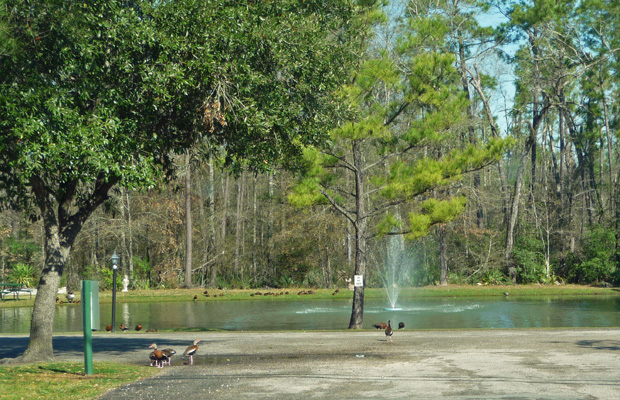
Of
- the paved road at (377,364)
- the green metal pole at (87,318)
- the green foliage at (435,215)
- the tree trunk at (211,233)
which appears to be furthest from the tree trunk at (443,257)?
the green metal pole at (87,318)

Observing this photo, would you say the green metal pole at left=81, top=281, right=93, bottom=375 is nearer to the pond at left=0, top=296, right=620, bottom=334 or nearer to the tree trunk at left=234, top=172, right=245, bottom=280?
the pond at left=0, top=296, right=620, bottom=334

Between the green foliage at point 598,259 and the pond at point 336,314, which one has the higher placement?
the green foliage at point 598,259

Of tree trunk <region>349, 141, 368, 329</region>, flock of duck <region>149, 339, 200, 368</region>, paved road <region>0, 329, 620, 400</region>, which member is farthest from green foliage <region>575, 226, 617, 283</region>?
flock of duck <region>149, 339, 200, 368</region>

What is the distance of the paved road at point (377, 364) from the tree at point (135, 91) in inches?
139

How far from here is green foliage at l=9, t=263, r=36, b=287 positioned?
47.2 meters

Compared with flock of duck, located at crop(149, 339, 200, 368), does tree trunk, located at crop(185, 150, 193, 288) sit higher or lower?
higher

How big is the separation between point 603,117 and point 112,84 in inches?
1919

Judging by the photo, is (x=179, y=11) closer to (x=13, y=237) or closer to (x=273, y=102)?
(x=273, y=102)

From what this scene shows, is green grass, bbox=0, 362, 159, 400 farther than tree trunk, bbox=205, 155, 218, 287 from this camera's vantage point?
No

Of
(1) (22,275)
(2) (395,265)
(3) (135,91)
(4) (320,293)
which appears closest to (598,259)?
(2) (395,265)

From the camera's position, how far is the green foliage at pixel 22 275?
47.2 m

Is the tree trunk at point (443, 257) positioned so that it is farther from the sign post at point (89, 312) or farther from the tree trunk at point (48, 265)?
the sign post at point (89, 312)

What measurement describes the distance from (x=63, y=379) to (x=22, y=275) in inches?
1517

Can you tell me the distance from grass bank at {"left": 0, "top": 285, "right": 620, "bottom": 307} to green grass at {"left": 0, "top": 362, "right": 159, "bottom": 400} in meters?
26.2
